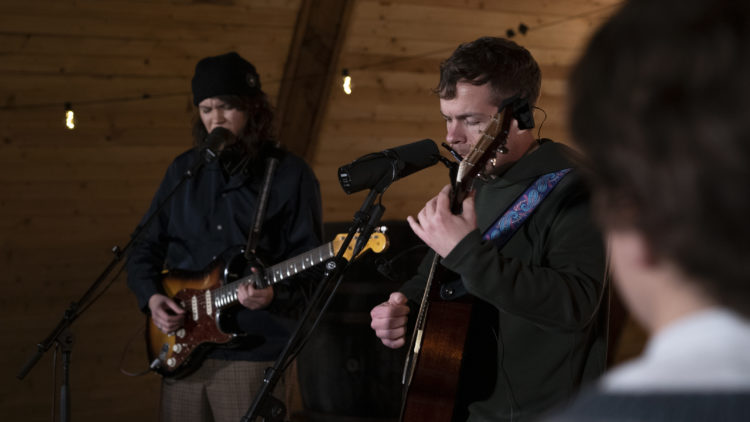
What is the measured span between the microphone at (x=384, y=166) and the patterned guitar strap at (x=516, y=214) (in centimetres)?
20

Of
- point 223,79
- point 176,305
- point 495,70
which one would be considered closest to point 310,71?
point 223,79

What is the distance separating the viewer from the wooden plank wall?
377 centimetres

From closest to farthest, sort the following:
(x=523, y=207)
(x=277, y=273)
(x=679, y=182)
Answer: (x=679, y=182), (x=523, y=207), (x=277, y=273)

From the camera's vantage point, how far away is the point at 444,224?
146 centimetres

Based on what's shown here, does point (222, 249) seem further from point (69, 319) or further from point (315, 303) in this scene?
point (315, 303)

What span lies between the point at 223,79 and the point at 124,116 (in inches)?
61.2

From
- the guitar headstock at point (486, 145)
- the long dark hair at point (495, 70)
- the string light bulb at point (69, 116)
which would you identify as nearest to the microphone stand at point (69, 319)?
the long dark hair at point (495, 70)

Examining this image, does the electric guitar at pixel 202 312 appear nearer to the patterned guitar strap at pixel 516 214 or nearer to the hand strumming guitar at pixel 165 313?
the hand strumming guitar at pixel 165 313

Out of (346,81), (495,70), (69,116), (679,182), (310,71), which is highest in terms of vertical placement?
(310,71)

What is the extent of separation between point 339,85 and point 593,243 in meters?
2.94

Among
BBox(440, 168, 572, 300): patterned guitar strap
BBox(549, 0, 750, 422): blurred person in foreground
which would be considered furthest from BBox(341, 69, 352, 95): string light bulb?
BBox(549, 0, 750, 422): blurred person in foreground

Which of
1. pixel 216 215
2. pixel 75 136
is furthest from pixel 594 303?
pixel 75 136

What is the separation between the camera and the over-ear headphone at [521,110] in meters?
1.65

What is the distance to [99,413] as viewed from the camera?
4.82 metres
